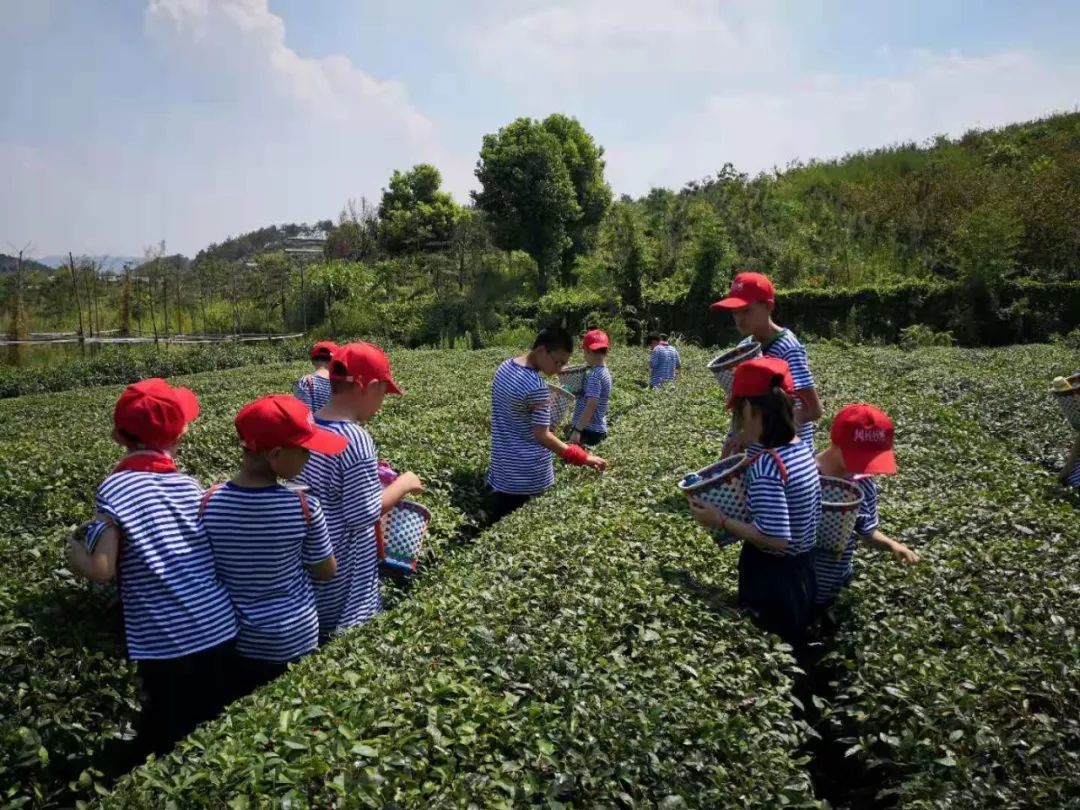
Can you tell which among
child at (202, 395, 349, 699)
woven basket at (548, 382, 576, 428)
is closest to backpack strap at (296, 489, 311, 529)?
child at (202, 395, 349, 699)

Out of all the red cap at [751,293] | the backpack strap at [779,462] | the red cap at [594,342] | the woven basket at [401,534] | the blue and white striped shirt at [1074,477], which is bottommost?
the blue and white striped shirt at [1074,477]

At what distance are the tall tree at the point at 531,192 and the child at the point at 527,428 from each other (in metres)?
26.5

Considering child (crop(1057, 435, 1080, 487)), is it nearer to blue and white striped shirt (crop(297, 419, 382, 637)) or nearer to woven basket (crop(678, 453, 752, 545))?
woven basket (crop(678, 453, 752, 545))

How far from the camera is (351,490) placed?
3598 millimetres

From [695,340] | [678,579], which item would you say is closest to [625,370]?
[695,340]

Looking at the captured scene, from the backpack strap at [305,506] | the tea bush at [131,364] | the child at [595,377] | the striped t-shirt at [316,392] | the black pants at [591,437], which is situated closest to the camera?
the backpack strap at [305,506]

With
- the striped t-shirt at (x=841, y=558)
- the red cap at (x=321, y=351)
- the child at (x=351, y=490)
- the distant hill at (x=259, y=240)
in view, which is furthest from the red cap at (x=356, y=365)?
the distant hill at (x=259, y=240)

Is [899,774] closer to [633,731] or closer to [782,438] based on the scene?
[633,731]

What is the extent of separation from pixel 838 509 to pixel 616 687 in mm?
1346

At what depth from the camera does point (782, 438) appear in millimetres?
3293

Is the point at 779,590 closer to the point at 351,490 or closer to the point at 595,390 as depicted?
the point at 351,490

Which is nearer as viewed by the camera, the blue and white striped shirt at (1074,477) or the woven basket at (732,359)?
the woven basket at (732,359)

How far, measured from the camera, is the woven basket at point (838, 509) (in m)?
3.54

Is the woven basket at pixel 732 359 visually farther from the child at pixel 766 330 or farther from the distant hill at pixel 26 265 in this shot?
the distant hill at pixel 26 265
